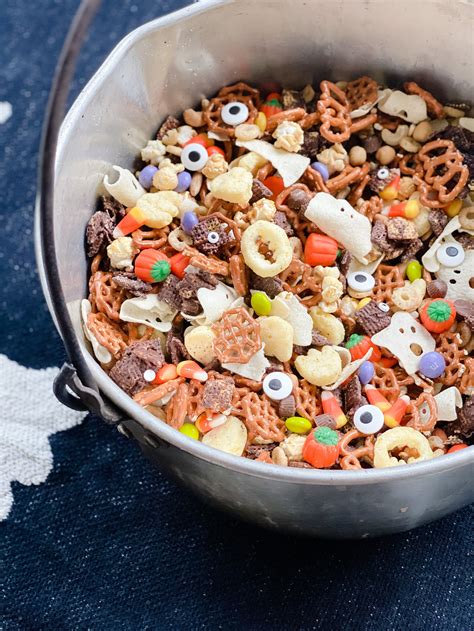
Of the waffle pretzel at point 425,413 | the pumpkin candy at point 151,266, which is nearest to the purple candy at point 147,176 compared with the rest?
the pumpkin candy at point 151,266

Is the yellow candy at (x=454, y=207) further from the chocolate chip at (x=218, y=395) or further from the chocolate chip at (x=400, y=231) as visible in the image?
the chocolate chip at (x=218, y=395)

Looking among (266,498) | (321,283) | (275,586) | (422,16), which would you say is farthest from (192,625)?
(422,16)

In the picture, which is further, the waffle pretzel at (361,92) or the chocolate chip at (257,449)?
the waffle pretzel at (361,92)

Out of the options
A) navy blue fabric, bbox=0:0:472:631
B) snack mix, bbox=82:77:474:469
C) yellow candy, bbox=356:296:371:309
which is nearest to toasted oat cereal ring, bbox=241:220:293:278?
snack mix, bbox=82:77:474:469

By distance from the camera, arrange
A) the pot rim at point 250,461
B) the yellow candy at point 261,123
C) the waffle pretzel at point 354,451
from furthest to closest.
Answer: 1. the yellow candy at point 261,123
2. the waffle pretzel at point 354,451
3. the pot rim at point 250,461

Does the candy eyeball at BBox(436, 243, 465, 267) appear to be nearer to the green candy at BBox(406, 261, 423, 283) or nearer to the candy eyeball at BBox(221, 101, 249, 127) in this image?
the green candy at BBox(406, 261, 423, 283)
